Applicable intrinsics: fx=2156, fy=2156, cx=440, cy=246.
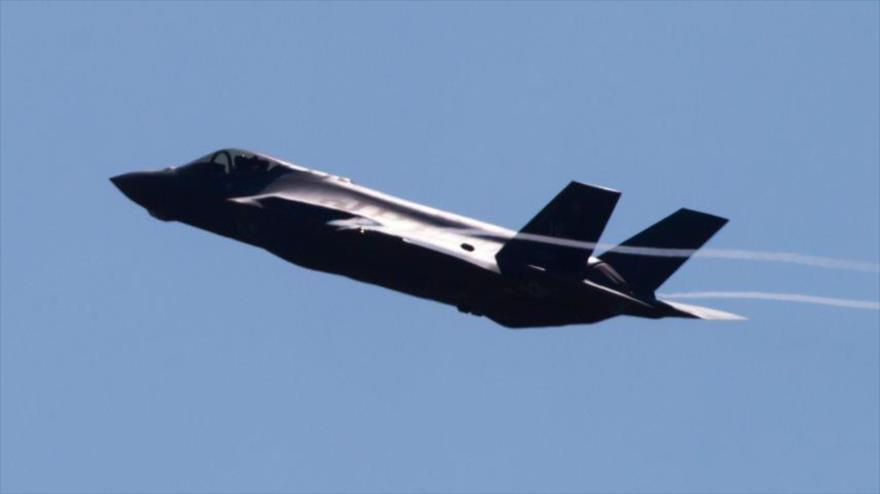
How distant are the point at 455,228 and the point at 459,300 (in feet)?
7.31

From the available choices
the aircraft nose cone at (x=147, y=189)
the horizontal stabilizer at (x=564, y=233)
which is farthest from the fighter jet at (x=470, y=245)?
the aircraft nose cone at (x=147, y=189)

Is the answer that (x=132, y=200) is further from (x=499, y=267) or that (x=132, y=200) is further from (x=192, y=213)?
(x=499, y=267)

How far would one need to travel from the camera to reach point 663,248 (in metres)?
58.8

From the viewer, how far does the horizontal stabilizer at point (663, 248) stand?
192ft

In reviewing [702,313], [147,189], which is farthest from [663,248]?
[147,189]

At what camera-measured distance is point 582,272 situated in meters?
56.4

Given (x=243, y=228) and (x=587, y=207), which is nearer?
(x=587, y=207)

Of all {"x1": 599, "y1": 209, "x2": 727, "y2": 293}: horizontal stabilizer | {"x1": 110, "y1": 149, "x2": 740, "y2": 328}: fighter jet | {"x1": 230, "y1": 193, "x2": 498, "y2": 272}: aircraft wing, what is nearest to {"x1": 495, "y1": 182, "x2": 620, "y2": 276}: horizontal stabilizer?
{"x1": 110, "y1": 149, "x2": 740, "y2": 328}: fighter jet

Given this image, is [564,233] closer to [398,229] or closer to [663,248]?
[663,248]

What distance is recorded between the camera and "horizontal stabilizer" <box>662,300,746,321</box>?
5716 cm

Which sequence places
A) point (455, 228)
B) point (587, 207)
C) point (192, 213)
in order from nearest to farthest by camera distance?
point (587, 207) < point (455, 228) < point (192, 213)

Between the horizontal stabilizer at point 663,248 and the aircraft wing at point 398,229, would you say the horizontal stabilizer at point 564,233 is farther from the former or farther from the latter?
the horizontal stabilizer at point 663,248

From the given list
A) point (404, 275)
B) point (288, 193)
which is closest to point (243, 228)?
point (288, 193)

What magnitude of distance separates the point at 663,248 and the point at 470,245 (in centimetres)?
530
